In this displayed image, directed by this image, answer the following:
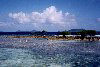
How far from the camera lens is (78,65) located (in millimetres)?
35312

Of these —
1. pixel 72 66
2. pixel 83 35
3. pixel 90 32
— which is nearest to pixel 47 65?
pixel 72 66

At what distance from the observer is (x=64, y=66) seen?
34.6 metres

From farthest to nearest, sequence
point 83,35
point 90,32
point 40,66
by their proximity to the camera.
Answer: point 90,32
point 83,35
point 40,66

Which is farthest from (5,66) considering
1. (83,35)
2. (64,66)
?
(83,35)

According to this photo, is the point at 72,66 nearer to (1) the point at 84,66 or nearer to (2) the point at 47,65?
(1) the point at 84,66

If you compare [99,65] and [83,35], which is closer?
[99,65]

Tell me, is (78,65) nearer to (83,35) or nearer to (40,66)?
(40,66)

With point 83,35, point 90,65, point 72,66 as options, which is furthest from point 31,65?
point 83,35

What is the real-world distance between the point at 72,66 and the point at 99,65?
4701 mm

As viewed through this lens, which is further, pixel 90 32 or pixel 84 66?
pixel 90 32

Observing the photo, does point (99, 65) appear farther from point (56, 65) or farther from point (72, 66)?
point (56, 65)

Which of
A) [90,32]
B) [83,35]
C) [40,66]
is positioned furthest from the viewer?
[90,32]

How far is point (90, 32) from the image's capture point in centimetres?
14312

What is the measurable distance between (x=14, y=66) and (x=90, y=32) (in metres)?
114
